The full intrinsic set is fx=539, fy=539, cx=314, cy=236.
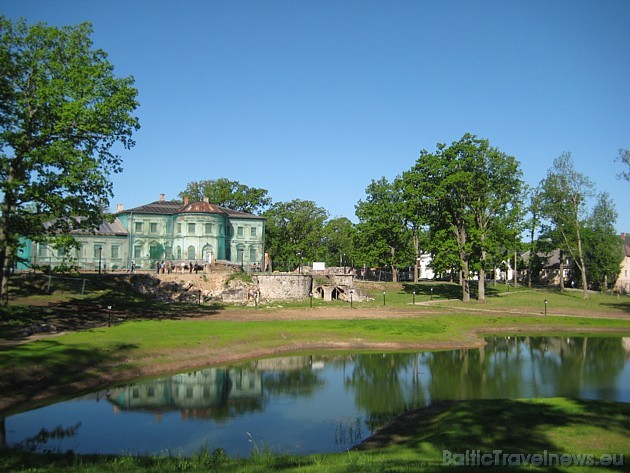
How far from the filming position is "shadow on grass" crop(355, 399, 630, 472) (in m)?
13.9

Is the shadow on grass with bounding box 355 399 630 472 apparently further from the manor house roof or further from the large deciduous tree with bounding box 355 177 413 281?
the large deciduous tree with bounding box 355 177 413 281

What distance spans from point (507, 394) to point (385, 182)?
62326mm

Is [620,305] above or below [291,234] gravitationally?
below

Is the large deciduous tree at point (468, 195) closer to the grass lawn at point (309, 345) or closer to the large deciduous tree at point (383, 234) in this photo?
the grass lawn at point (309, 345)

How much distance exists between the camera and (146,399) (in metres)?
23.1

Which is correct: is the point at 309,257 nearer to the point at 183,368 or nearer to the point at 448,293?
the point at 448,293

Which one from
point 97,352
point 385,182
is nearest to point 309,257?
point 385,182

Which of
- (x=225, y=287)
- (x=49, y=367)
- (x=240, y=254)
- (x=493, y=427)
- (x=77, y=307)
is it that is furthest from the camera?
(x=240, y=254)

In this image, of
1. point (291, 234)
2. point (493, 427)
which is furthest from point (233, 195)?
point (493, 427)

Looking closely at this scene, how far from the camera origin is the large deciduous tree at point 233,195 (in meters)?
91.8

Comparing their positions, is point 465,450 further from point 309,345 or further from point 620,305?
point 620,305

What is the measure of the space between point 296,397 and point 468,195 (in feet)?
142

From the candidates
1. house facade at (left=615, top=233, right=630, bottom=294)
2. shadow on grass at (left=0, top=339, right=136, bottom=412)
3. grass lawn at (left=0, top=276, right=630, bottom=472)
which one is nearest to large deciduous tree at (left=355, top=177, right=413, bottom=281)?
grass lawn at (left=0, top=276, right=630, bottom=472)

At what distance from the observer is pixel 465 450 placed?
44.4 feet
